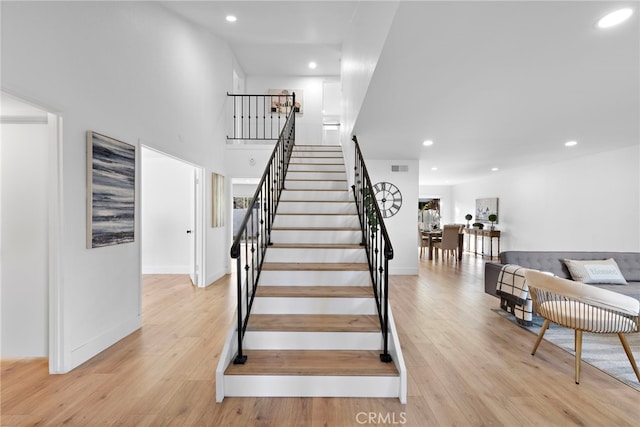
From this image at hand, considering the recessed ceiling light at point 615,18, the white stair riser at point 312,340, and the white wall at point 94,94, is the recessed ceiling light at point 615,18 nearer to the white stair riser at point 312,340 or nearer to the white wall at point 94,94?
the white stair riser at point 312,340

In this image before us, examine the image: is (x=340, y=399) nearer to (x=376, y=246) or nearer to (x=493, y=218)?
(x=376, y=246)

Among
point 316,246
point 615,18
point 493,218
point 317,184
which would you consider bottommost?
point 316,246

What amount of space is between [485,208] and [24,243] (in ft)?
35.6

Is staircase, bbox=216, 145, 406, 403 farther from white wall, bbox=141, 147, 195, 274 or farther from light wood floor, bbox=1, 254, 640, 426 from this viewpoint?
white wall, bbox=141, 147, 195, 274

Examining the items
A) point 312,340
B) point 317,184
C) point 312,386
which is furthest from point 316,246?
point 317,184

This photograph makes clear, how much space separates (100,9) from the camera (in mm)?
2865

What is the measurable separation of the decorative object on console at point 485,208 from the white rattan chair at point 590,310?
7409 mm

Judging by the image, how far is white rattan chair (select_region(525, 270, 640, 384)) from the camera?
2.46 metres

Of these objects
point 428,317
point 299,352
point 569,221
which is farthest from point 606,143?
point 299,352

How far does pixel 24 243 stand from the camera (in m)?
2.75

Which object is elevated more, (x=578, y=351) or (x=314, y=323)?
(x=314, y=323)

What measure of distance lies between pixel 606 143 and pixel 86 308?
7735 millimetres

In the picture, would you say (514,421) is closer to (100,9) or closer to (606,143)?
(100,9)

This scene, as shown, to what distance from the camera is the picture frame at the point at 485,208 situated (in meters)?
9.48
